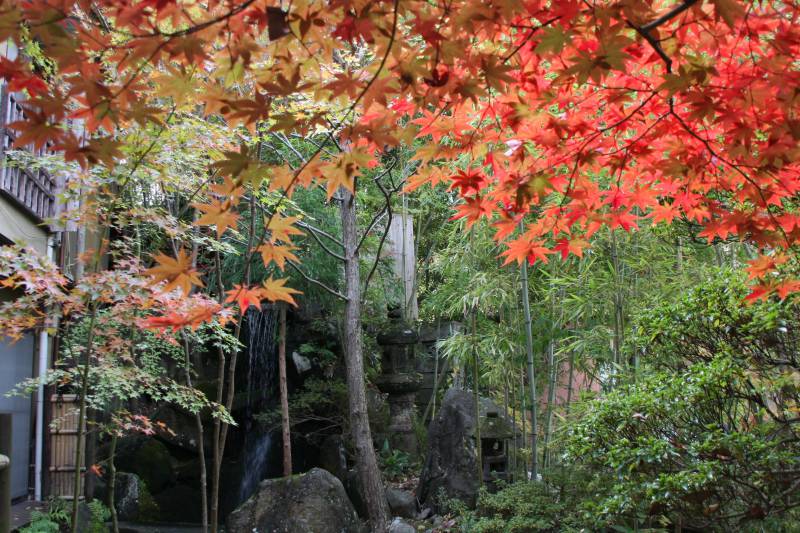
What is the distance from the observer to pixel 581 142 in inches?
92.1

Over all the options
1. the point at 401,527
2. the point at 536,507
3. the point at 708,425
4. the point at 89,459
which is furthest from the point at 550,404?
the point at 89,459

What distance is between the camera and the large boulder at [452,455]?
6.37 m

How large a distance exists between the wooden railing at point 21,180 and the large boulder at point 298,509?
330 centimetres

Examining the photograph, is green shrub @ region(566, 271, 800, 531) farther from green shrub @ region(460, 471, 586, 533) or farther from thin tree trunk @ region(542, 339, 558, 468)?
thin tree trunk @ region(542, 339, 558, 468)

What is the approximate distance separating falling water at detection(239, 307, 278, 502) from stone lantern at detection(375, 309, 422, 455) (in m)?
1.54

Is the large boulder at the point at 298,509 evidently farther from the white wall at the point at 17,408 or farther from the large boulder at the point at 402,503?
the white wall at the point at 17,408

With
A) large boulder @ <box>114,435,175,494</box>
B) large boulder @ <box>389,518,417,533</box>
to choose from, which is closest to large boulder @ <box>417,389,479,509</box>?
large boulder @ <box>389,518,417,533</box>

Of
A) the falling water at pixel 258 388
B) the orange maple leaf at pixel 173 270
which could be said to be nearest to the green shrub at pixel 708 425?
the orange maple leaf at pixel 173 270

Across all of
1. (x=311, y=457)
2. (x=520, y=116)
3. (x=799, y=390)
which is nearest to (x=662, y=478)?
(x=799, y=390)

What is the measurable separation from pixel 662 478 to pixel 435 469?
4067mm

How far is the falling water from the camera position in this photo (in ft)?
28.8

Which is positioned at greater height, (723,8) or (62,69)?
(723,8)

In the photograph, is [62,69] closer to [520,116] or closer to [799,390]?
[520,116]

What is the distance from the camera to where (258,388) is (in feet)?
30.7
